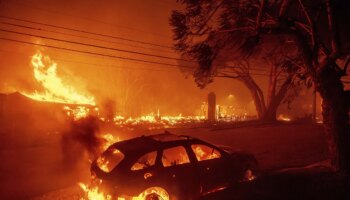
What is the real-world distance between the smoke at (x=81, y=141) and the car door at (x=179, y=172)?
5.96 metres

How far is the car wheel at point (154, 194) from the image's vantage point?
5729 millimetres

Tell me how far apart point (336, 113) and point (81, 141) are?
10503 millimetres

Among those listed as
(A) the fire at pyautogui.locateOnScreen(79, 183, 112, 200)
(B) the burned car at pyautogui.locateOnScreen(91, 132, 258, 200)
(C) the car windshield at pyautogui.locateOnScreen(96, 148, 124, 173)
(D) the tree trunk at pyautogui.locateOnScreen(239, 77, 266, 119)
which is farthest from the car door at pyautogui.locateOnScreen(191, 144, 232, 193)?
(D) the tree trunk at pyautogui.locateOnScreen(239, 77, 266, 119)

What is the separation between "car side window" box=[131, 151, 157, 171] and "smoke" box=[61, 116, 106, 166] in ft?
19.7

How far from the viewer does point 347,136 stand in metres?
8.58

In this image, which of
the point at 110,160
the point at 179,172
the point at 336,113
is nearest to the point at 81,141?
the point at 110,160

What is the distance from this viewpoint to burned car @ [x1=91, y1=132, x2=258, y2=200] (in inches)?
224

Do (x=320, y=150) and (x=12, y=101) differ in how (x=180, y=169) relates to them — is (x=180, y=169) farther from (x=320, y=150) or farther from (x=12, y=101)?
(x=12, y=101)

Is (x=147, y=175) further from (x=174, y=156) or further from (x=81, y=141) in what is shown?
(x=81, y=141)

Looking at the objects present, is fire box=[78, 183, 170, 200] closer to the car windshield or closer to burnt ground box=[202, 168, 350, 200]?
the car windshield

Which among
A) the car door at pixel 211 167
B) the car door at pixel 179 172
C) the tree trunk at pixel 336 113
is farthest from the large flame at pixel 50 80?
the tree trunk at pixel 336 113

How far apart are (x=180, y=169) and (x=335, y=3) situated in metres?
5.83

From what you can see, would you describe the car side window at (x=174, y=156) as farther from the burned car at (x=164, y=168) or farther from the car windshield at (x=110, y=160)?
the car windshield at (x=110, y=160)

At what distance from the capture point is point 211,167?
696 centimetres
